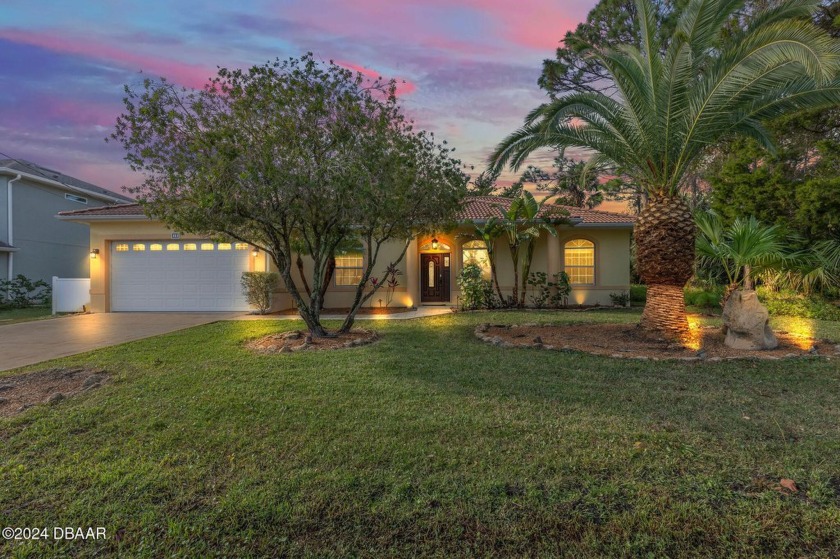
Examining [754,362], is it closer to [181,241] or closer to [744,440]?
[744,440]

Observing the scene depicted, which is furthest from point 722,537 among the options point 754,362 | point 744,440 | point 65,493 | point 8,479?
point 754,362

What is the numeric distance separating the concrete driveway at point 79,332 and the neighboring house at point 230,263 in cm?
100

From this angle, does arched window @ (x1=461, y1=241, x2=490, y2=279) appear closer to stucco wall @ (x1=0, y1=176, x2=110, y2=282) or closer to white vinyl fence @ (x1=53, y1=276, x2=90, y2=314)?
white vinyl fence @ (x1=53, y1=276, x2=90, y2=314)

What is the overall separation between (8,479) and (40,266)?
70.7 feet

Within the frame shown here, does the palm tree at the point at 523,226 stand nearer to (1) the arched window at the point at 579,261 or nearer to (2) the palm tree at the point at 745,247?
(1) the arched window at the point at 579,261

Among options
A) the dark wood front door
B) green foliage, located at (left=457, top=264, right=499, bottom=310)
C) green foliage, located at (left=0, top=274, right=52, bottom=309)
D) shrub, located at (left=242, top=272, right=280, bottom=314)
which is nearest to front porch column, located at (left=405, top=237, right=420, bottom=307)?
the dark wood front door

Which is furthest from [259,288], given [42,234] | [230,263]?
[42,234]

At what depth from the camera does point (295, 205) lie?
7117 millimetres

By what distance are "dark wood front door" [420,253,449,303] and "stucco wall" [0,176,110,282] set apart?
17.5 meters

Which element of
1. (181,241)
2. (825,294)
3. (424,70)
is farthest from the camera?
(181,241)

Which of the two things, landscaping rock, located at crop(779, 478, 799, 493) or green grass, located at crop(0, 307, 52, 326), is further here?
green grass, located at crop(0, 307, 52, 326)

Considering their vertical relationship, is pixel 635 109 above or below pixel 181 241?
above

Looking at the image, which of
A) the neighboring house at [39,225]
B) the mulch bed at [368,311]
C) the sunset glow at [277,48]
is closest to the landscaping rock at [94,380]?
the sunset glow at [277,48]

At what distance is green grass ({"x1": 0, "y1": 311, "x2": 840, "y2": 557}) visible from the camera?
2.38m
